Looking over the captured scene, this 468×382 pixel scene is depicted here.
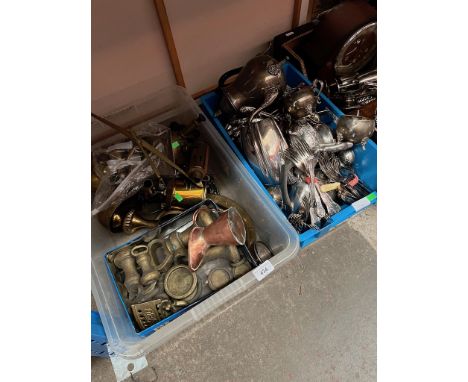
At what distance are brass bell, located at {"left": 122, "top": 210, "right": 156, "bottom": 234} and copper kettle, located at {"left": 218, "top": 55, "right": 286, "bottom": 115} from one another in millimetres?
435

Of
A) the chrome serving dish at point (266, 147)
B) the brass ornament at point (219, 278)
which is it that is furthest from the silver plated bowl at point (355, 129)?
the brass ornament at point (219, 278)

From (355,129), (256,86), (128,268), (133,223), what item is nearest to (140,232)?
(133,223)

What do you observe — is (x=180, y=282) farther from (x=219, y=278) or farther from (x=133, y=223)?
(x=133, y=223)

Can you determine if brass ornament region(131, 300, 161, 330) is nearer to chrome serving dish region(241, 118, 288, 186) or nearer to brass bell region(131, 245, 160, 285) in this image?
brass bell region(131, 245, 160, 285)

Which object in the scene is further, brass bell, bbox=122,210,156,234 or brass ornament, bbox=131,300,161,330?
brass bell, bbox=122,210,156,234

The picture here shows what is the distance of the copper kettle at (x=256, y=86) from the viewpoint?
95 centimetres

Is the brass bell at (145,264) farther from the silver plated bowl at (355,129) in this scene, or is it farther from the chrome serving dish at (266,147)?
the silver plated bowl at (355,129)

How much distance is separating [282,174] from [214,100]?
41 cm

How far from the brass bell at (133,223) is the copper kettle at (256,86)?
0.44 metres

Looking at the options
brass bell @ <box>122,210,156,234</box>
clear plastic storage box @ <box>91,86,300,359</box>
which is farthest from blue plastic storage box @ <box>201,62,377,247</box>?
brass bell @ <box>122,210,156,234</box>

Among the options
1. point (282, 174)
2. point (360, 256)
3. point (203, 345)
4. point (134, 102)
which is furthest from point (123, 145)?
point (360, 256)

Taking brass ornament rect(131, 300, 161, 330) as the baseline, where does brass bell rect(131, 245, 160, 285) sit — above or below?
above

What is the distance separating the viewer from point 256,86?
0.96 m

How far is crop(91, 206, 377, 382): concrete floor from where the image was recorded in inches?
31.4
